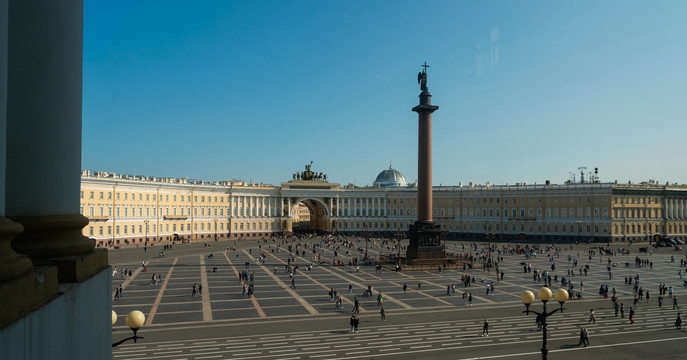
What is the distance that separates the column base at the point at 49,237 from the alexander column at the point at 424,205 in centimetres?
4563

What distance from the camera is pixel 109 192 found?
70.1 m

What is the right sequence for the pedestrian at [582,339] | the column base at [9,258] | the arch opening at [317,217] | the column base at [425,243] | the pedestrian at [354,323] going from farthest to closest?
the arch opening at [317,217] < the column base at [425,243] < the pedestrian at [354,323] < the pedestrian at [582,339] < the column base at [9,258]

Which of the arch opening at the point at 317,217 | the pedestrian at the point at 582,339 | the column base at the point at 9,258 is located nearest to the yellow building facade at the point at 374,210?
the arch opening at the point at 317,217

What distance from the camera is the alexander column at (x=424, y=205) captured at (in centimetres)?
4825

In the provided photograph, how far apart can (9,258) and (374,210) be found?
10737 centimetres

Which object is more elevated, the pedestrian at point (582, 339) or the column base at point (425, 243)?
the column base at point (425, 243)

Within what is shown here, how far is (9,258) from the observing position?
8.01 ft

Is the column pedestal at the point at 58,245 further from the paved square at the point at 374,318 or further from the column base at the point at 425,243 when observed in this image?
the column base at the point at 425,243

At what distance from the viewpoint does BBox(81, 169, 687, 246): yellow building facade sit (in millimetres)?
74500

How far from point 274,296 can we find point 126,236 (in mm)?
50056

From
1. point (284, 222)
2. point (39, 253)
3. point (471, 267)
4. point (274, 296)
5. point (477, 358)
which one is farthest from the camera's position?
point (284, 222)

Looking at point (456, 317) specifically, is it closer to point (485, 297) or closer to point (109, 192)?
point (485, 297)

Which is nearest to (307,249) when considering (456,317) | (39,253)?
(456,317)

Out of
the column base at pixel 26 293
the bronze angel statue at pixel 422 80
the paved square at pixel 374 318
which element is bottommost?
the paved square at pixel 374 318
